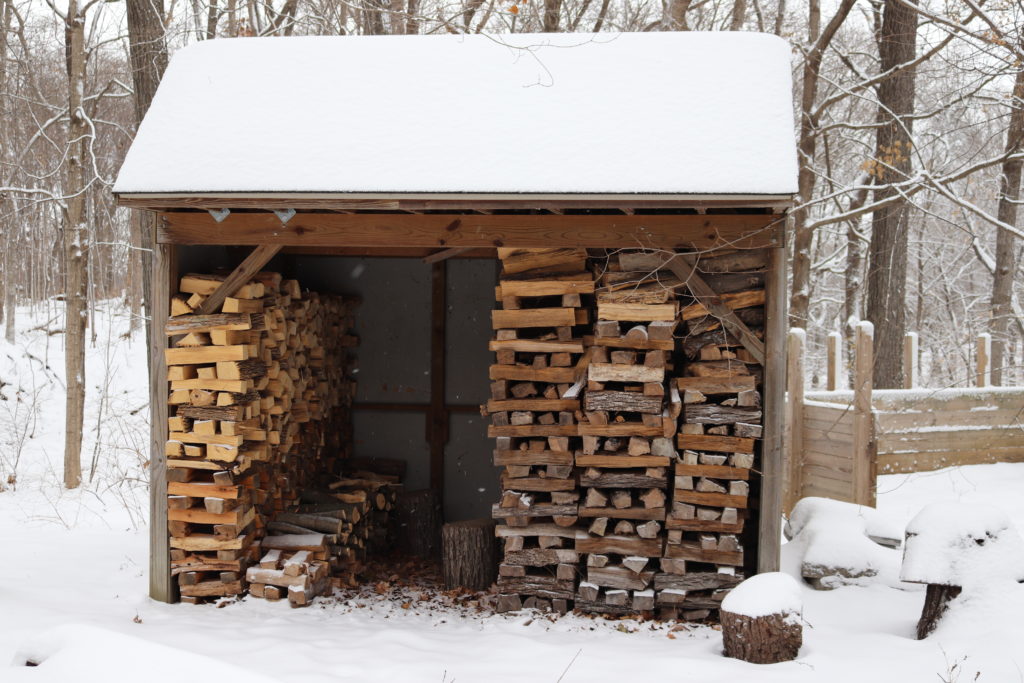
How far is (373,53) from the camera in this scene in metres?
6.98

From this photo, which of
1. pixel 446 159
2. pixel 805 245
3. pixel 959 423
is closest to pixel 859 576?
pixel 959 423

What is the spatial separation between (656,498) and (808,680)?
1.70 m

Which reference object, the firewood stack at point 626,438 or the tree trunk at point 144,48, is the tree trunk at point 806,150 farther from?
the tree trunk at point 144,48

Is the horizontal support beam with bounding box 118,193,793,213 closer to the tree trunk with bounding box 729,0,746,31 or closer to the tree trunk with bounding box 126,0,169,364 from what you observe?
the tree trunk with bounding box 126,0,169,364

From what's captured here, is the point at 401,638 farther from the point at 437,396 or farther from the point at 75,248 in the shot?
the point at 75,248

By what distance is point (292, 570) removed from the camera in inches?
256

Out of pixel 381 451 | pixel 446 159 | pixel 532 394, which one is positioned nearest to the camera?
pixel 446 159

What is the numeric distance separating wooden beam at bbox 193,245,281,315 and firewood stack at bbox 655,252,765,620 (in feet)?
10.7

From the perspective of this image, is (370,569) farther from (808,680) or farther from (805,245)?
(805,245)

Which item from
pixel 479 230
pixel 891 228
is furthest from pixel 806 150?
pixel 479 230

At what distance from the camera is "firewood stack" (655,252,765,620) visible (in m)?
5.99

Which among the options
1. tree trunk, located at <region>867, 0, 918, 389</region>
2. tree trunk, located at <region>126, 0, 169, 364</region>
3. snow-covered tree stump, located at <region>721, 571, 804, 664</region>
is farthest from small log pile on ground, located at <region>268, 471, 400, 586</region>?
tree trunk, located at <region>867, 0, 918, 389</region>

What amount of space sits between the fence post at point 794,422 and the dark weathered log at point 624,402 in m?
2.64

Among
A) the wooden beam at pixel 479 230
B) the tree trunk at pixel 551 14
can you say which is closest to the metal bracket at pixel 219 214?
the wooden beam at pixel 479 230
